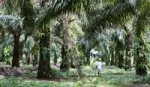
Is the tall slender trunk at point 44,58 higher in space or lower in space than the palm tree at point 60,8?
lower

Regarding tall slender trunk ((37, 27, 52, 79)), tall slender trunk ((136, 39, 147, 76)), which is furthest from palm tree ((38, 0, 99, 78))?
tall slender trunk ((136, 39, 147, 76))

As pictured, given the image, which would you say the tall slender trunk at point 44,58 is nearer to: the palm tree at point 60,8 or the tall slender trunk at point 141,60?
the tall slender trunk at point 141,60

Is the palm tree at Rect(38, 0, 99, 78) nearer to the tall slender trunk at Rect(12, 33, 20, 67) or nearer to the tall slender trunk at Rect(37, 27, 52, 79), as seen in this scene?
the tall slender trunk at Rect(37, 27, 52, 79)

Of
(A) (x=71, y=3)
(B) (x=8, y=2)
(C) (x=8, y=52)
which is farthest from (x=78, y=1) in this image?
(C) (x=8, y=52)

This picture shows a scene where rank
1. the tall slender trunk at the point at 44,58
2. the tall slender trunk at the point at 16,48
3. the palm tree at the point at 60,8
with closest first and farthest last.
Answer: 1. the palm tree at the point at 60,8
2. the tall slender trunk at the point at 44,58
3. the tall slender trunk at the point at 16,48

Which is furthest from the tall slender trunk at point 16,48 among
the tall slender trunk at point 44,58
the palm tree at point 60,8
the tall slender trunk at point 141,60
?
the palm tree at point 60,8

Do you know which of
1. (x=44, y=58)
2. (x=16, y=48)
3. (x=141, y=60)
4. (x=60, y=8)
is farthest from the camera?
(x=16, y=48)

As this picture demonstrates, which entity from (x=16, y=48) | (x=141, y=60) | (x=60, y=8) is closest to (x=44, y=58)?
(x=141, y=60)

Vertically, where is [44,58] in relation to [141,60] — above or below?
above

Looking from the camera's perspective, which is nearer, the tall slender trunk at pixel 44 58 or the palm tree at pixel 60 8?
the palm tree at pixel 60 8

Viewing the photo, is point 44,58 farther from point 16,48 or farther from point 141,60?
point 16,48

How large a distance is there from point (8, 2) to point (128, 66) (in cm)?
2076

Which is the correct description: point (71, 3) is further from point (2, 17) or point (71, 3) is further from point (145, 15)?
point (2, 17)

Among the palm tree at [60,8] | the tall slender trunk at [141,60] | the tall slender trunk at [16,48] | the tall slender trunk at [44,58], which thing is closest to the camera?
the palm tree at [60,8]
